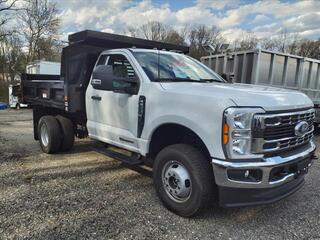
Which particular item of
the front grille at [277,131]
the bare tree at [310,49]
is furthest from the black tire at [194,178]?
the bare tree at [310,49]

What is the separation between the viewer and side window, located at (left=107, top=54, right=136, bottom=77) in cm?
434

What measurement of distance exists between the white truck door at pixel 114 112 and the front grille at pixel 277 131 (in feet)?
5.78

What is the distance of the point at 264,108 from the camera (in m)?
2.95

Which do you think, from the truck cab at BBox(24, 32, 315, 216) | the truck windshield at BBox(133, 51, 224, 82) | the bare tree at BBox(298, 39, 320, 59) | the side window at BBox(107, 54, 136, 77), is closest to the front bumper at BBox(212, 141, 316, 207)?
the truck cab at BBox(24, 32, 315, 216)

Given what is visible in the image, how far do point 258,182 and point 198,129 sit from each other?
82 cm

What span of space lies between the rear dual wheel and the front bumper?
393cm

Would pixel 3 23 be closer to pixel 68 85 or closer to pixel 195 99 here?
pixel 68 85

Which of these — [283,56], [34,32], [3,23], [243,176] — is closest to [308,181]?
[243,176]

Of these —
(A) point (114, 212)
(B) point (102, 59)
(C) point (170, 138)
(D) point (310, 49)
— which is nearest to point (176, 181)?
(C) point (170, 138)

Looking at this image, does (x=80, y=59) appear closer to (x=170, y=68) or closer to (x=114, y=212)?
(x=170, y=68)

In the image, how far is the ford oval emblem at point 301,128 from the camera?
3.32 m

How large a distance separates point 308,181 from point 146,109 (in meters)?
3.20

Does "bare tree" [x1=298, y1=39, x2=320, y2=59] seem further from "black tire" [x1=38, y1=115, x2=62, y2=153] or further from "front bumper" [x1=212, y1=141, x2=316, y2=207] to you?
"front bumper" [x1=212, y1=141, x2=316, y2=207]

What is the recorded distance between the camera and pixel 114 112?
4.51 meters
